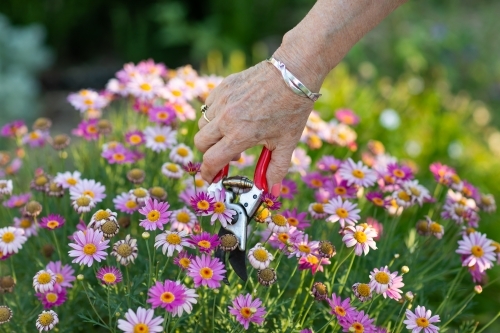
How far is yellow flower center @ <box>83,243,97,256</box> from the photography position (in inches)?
55.0

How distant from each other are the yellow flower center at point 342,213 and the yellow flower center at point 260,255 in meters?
0.31

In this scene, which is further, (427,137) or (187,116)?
(427,137)

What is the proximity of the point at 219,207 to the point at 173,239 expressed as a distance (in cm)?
14

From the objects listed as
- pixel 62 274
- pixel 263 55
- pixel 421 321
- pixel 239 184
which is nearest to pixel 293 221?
pixel 239 184

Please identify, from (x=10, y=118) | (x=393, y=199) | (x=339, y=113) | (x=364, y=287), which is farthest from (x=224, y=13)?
(x=364, y=287)

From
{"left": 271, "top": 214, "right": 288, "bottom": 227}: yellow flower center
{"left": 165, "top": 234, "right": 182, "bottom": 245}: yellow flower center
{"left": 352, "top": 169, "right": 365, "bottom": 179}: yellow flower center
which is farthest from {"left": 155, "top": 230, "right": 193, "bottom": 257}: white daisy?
{"left": 352, "top": 169, "right": 365, "bottom": 179}: yellow flower center

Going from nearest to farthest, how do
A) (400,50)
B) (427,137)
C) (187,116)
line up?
(187,116), (427,137), (400,50)

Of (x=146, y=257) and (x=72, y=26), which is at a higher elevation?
(x=72, y=26)

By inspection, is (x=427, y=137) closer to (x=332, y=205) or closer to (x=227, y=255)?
(x=332, y=205)

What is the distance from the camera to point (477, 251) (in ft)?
5.47

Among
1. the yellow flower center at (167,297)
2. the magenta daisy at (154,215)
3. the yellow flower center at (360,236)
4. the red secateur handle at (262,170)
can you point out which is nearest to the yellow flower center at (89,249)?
the magenta daisy at (154,215)

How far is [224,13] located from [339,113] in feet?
9.85

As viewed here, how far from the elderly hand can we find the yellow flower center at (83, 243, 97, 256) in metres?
0.35

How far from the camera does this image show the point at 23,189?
2.23 meters
